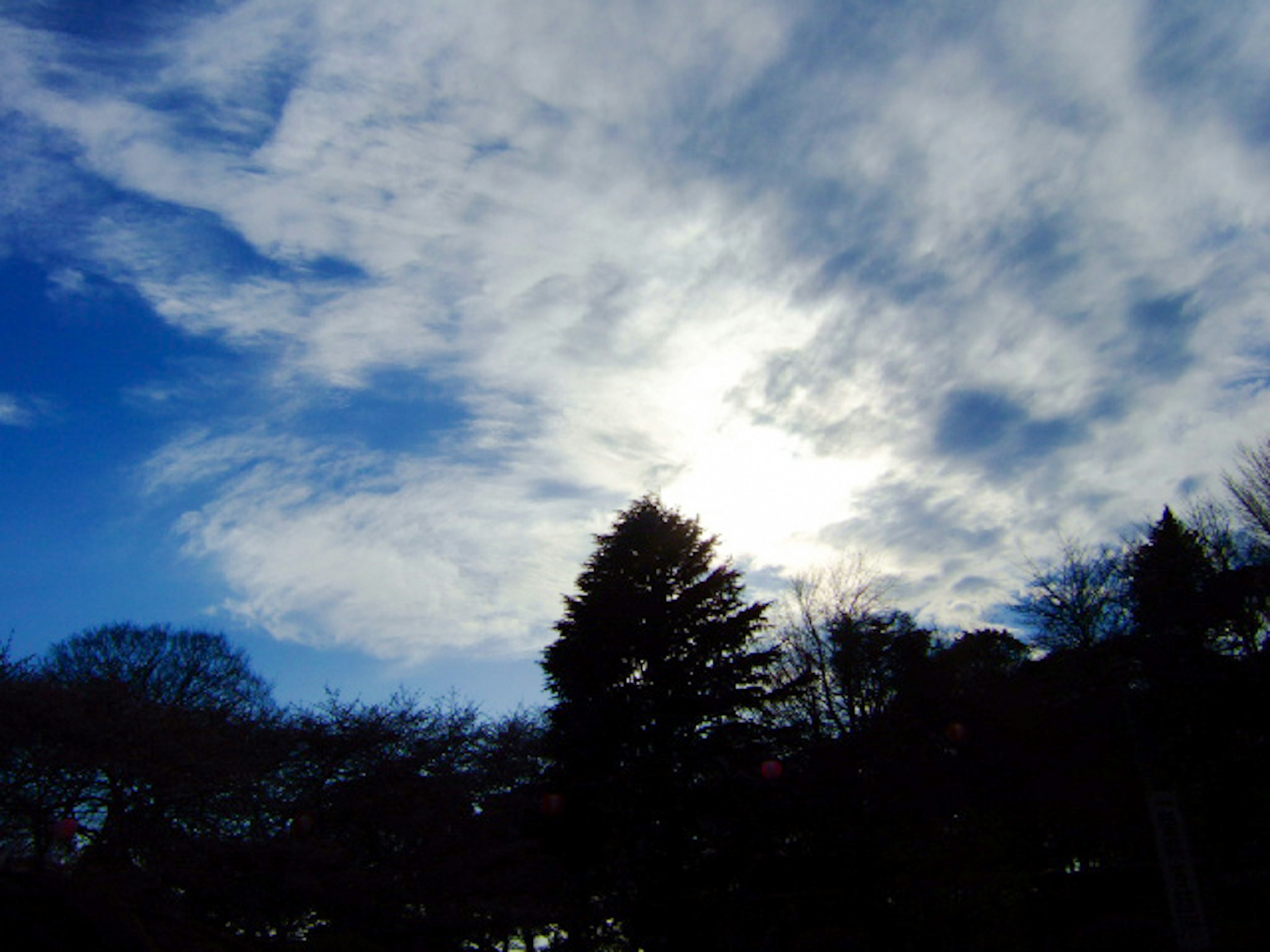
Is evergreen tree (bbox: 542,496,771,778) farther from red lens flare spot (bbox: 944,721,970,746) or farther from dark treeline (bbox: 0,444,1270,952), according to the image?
red lens flare spot (bbox: 944,721,970,746)

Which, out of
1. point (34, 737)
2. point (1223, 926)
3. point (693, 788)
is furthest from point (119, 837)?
point (1223, 926)

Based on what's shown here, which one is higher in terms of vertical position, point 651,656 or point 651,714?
point 651,656

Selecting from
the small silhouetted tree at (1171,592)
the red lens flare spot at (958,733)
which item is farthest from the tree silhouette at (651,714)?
the small silhouetted tree at (1171,592)

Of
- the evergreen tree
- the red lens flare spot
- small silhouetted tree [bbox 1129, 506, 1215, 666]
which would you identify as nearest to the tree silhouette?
the evergreen tree

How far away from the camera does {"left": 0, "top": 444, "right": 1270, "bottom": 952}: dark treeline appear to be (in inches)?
741

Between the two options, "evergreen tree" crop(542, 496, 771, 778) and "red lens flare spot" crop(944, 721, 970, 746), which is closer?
"evergreen tree" crop(542, 496, 771, 778)

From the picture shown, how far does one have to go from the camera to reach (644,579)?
91.2 ft

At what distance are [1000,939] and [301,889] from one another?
1843cm

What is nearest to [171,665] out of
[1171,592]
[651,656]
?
[651,656]

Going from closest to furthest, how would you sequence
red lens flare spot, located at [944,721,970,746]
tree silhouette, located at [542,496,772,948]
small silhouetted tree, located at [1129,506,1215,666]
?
tree silhouette, located at [542,496,772,948], small silhouetted tree, located at [1129,506,1215,666], red lens flare spot, located at [944,721,970,746]

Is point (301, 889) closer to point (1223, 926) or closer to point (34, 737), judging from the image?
point (34, 737)

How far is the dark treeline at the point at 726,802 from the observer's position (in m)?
18.8

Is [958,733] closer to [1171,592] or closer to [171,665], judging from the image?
[1171,592]

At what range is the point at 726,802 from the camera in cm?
2408
